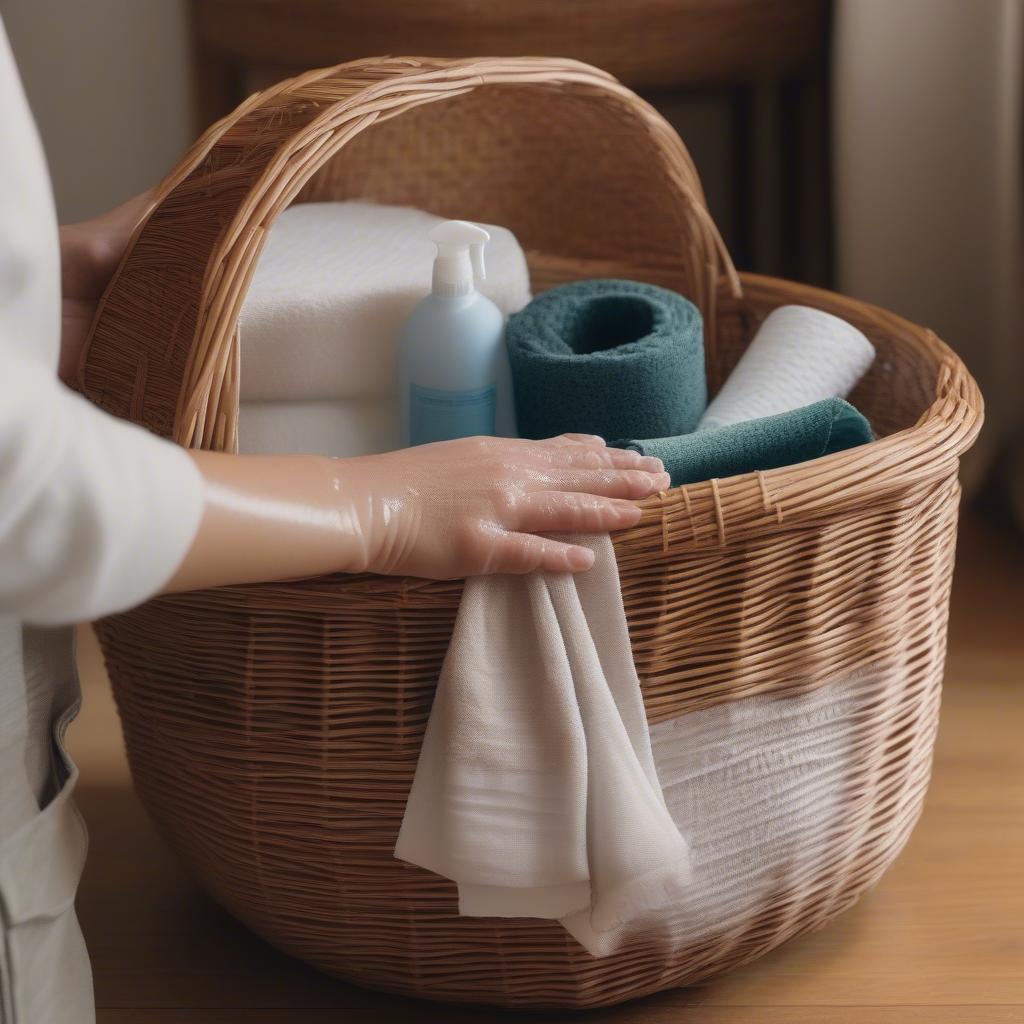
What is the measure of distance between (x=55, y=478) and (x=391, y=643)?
0.89ft

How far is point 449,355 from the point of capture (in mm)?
955

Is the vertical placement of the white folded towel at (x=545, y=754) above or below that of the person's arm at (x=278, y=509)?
below

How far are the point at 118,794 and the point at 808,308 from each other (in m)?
0.78

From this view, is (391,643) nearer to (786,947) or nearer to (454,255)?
(454,255)

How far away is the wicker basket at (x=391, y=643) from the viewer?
0.77 m

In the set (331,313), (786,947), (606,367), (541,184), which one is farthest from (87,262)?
(786,947)

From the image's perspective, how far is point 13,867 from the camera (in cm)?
73

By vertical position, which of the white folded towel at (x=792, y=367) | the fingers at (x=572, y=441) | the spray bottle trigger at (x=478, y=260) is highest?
the spray bottle trigger at (x=478, y=260)

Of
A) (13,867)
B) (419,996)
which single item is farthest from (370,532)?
(419,996)

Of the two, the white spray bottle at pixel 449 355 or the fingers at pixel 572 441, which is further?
the white spray bottle at pixel 449 355

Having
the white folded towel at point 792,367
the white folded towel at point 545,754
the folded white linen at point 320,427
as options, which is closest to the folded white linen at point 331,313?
the folded white linen at point 320,427

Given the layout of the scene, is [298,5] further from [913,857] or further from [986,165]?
[913,857]

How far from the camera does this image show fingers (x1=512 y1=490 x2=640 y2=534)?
2.41ft

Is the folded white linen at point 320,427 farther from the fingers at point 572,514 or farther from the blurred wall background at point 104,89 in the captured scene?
the blurred wall background at point 104,89
